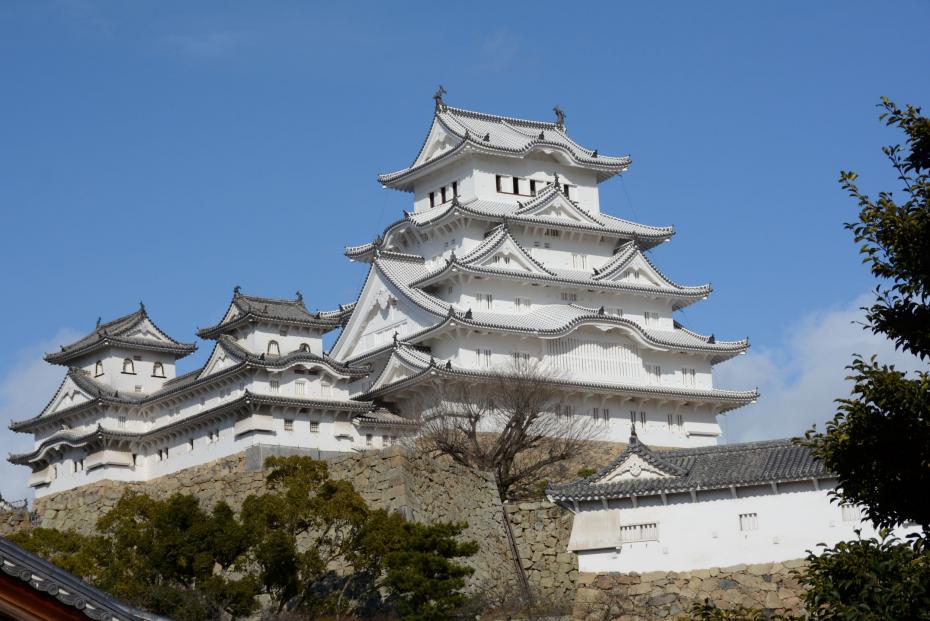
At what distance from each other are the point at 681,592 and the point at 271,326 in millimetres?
20484

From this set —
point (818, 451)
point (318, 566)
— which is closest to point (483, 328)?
point (318, 566)

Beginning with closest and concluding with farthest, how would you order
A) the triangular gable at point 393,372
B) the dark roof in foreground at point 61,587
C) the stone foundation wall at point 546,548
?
the dark roof in foreground at point 61,587 < the stone foundation wall at point 546,548 < the triangular gable at point 393,372

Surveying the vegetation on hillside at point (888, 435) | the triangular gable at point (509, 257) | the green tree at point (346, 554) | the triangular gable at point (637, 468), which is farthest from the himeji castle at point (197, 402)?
the vegetation on hillside at point (888, 435)

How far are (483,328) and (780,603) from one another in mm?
20690

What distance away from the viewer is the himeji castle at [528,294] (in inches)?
1859

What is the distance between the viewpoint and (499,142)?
53.7 meters

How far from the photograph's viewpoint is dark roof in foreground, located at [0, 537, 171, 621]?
999cm

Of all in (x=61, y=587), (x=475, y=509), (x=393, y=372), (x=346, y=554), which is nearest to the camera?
(x=61, y=587)

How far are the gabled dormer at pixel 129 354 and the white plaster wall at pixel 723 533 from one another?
2284cm

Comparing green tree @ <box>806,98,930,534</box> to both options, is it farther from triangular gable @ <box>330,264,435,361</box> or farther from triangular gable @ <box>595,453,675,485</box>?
triangular gable @ <box>330,264,435,361</box>

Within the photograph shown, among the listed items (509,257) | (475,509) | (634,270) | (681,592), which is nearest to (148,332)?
(509,257)

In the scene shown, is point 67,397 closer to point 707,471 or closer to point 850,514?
point 707,471

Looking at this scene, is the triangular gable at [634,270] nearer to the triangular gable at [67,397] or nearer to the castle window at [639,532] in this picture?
the triangular gable at [67,397]

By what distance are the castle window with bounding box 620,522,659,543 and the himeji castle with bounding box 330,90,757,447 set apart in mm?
15897
